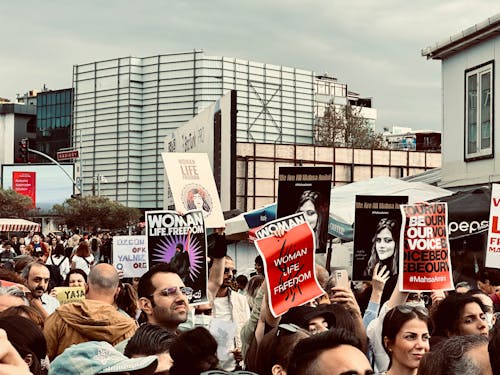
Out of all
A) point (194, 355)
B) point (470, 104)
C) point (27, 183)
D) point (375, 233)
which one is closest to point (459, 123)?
point (470, 104)

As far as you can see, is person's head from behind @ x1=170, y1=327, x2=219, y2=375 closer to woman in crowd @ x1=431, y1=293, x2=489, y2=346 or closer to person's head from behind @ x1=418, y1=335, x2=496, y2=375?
person's head from behind @ x1=418, y1=335, x2=496, y2=375

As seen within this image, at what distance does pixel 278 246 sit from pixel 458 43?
45.2 ft

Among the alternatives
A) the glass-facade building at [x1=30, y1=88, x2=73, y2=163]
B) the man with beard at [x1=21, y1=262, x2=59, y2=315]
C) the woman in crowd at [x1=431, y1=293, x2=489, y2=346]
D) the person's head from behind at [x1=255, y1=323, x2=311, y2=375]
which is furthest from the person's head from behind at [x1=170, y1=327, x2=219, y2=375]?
the glass-facade building at [x1=30, y1=88, x2=73, y2=163]

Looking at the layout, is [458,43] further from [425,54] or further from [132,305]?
[132,305]

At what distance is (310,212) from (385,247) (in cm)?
71

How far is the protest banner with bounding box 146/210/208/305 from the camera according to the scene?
7.83 meters

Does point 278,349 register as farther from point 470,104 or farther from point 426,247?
point 470,104

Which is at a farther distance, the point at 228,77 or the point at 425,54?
the point at 228,77

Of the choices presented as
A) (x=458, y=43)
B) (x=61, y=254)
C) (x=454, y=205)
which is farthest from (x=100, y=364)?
(x=458, y=43)

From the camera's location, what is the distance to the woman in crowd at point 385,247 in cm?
798

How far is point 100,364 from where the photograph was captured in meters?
3.72

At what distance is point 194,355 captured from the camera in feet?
13.0

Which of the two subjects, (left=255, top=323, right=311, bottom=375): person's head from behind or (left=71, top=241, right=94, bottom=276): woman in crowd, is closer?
(left=255, top=323, right=311, bottom=375): person's head from behind

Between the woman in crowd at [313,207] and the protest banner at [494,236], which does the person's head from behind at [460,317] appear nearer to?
Answer: the woman in crowd at [313,207]
